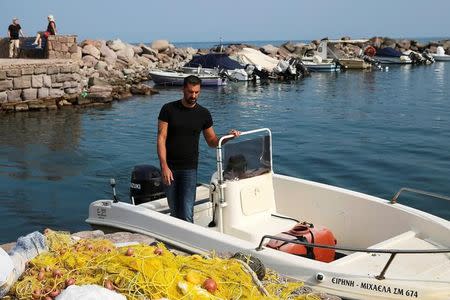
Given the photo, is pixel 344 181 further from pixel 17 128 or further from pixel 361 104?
pixel 361 104

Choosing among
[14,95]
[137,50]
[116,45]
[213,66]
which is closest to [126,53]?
[116,45]

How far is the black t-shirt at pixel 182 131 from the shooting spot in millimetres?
6492

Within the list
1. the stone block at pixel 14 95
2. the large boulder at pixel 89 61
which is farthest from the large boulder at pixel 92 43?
the stone block at pixel 14 95

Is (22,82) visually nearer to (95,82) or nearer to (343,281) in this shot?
(95,82)

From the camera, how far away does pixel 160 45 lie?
162 feet

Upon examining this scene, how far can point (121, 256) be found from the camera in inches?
183

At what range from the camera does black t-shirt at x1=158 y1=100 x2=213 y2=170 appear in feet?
21.3

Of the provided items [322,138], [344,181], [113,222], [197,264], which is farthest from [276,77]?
[197,264]

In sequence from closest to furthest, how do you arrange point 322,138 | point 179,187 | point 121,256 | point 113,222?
point 121,256 → point 179,187 → point 113,222 → point 322,138

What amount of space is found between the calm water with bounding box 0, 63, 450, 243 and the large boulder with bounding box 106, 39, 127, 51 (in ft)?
33.9

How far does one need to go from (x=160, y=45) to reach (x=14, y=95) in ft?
89.8

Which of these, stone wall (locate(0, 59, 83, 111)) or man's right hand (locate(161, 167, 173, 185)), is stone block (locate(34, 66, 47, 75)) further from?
man's right hand (locate(161, 167, 173, 185))

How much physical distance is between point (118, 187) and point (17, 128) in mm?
9200

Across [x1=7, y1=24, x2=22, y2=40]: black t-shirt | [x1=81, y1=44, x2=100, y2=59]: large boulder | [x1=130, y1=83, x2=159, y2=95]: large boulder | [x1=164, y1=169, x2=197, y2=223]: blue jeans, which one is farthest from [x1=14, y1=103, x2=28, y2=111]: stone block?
[x1=164, y1=169, x2=197, y2=223]: blue jeans
